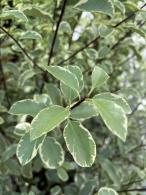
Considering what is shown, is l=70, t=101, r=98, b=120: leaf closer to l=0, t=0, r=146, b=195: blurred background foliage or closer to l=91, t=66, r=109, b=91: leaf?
l=91, t=66, r=109, b=91: leaf

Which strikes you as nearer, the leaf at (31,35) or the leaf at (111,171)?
the leaf at (31,35)

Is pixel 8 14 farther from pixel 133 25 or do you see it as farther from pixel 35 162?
pixel 35 162

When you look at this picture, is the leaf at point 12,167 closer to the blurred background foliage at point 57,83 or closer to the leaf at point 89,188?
the blurred background foliage at point 57,83

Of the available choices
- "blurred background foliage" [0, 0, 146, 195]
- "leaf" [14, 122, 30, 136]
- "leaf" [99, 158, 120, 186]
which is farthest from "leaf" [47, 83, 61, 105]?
"leaf" [99, 158, 120, 186]

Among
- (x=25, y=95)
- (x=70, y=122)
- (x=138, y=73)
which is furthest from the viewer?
(x=138, y=73)

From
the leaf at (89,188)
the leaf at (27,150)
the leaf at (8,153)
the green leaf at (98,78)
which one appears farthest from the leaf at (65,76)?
the leaf at (89,188)

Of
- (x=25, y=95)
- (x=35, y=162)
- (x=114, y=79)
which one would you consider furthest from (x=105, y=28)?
(x=114, y=79)

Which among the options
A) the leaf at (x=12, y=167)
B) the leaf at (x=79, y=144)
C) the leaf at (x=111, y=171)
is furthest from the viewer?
the leaf at (x=111, y=171)
